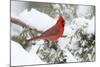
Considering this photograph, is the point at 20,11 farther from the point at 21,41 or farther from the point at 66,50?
the point at 66,50

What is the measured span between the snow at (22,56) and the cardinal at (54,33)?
0.16 m

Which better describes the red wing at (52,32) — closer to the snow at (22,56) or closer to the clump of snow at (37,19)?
the clump of snow at (37,19)

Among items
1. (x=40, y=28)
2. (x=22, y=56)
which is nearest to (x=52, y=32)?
(x=40, y=28)

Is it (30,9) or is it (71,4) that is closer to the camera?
(30,9)

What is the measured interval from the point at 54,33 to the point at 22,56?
46 centimetres

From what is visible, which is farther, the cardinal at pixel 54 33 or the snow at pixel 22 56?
the cardinal at pixel 54 33

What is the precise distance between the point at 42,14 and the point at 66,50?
1.69ft

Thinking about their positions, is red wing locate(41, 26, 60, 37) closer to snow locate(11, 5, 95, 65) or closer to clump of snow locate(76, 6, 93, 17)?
snow locate(11, 5, 95, 65)

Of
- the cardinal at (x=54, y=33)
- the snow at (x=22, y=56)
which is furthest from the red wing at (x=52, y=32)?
the snow at (x=22, y=56)

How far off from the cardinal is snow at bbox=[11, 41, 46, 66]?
16cm

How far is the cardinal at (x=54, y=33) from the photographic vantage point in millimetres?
2621

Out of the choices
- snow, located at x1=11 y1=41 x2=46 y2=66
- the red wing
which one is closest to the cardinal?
the red wing
